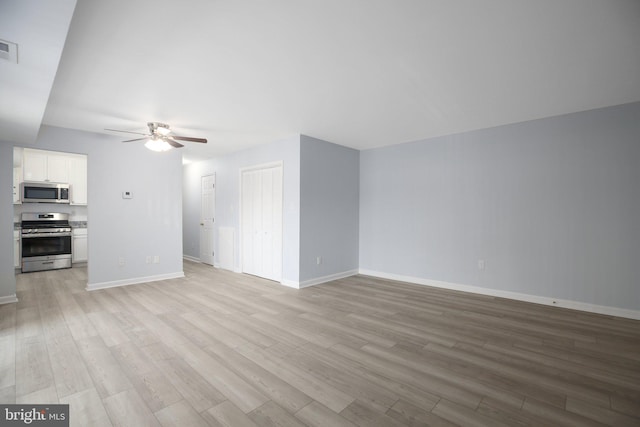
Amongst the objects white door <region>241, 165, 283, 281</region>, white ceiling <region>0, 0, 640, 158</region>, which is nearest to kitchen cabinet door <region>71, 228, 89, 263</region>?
white ceiling <region>0, 0, 640, 158</region>

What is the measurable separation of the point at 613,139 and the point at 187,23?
5011mm

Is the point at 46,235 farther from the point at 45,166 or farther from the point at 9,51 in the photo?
the point at 9,51

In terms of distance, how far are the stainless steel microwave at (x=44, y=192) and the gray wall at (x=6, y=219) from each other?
285 cm

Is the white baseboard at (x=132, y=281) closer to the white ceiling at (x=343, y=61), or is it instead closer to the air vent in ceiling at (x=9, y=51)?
the white ceiling at (x=343, y=61)

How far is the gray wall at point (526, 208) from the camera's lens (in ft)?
11.5

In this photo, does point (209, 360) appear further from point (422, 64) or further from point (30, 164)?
point (30, 164)

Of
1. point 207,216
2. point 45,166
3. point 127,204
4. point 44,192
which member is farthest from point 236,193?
point 45,166

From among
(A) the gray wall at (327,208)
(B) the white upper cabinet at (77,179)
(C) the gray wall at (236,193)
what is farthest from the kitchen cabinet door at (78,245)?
(A) the gray wall at (327,208)

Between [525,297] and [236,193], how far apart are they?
18.3 feet

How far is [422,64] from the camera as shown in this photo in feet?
8.45

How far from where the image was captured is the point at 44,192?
20.3ft

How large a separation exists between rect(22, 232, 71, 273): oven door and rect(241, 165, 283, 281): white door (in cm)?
427

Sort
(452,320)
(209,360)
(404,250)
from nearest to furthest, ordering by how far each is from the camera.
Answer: (209,360)
(452,320)
(404,250)

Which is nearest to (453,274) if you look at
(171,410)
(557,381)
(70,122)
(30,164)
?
(557,381)
